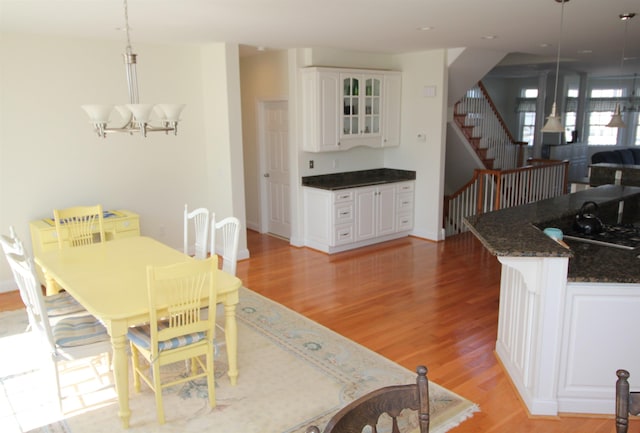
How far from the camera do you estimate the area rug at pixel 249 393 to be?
296 cm

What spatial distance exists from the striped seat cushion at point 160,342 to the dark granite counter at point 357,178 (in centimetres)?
364

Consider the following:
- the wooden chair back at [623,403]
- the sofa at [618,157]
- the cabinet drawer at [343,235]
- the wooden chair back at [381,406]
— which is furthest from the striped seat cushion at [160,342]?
the sofa at [618,157]

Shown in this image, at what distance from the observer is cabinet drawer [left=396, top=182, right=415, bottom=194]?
7.09 metres

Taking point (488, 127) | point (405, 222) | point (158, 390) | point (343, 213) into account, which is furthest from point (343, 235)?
point (488, 127)

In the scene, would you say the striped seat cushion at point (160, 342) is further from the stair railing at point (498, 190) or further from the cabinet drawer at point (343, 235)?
the stair railing at point (498, 190)

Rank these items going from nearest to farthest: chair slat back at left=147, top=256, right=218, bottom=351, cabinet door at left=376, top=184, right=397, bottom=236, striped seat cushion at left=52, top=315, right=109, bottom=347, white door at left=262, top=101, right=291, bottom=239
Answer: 1. chair slat back at left=147, top=256, right=218, bottom=351
2. striped seat cushion at left=52, top=315, right=109, bottom=347
3. cabinet door at left=376, top=184, right=397, bottom=236
4. white door at left=262, top=101, right=291, bottom=239

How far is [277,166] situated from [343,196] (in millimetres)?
1295

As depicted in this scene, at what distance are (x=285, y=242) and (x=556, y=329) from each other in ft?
15.1

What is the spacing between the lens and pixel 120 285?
126 inches

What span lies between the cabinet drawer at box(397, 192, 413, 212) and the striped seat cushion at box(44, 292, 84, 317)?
460 centimetres

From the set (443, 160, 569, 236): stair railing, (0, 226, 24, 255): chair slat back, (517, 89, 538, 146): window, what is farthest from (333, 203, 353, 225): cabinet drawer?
(517, 89, 538, 146): window

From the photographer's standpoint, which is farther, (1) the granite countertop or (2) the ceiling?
(2) the ceiling

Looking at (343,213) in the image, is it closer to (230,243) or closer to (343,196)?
(343,196)

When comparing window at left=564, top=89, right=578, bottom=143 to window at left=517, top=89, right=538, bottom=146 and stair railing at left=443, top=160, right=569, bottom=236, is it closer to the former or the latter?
window at left=517, top=89, right=538, bottom=146
